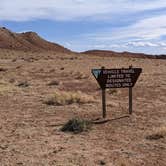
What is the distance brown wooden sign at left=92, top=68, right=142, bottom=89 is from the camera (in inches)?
612

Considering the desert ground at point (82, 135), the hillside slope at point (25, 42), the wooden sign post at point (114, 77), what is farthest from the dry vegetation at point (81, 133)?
the hillside slope at point (25, 42)

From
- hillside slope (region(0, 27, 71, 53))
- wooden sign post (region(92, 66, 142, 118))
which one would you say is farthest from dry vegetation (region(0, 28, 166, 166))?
hillside slope (region(0, 27, 71, 53))

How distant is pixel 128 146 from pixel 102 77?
4.48 meters

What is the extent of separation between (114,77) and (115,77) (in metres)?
0.04

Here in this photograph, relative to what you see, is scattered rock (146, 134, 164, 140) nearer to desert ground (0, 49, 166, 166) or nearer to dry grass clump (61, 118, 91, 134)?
desert ground (0, 49, 166, 166)

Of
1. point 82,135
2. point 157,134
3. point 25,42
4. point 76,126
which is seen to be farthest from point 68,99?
point 25,42

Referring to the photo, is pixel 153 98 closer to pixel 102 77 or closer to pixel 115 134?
pixel 102 77

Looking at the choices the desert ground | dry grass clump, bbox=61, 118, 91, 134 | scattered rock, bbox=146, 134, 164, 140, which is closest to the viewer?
the desert ground

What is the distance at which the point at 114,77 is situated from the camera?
15859 millimetres

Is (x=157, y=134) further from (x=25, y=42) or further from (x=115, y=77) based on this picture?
(x=25, y=42)

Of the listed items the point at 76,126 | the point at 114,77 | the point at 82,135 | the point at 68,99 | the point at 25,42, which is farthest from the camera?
the point at 25,42

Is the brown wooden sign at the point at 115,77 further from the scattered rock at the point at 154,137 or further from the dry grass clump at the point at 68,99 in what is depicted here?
the scattered rock at the point at 154,137

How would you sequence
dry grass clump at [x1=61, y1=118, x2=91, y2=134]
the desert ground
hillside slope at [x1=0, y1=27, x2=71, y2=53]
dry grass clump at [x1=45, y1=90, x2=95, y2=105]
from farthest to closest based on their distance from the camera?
hillside slope at [x1=0, y1=27, x2=71, y2=53] → dry grass clump at [x1=45, y1=90, x2=95, y2=105] → dry grass clump at [x1=61, y1=118, x2=91, y2=134] → the desert ground

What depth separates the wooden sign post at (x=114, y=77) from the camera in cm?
1552
